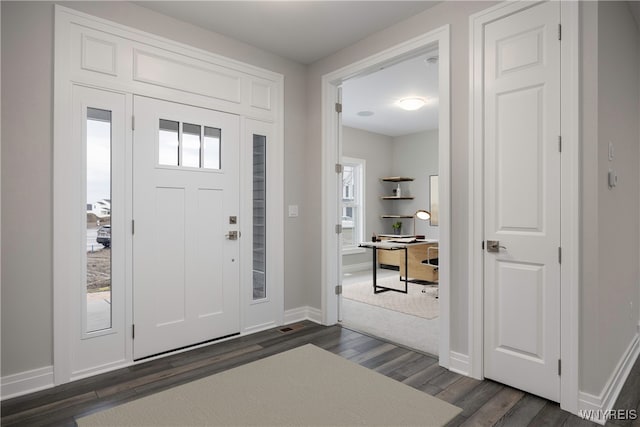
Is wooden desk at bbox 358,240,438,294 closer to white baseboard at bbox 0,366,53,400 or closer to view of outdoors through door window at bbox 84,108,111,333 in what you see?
view of outdoors through door window at bbox 84,108,111,333

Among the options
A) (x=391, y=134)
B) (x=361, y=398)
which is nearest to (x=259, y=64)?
(x=361, y=398)

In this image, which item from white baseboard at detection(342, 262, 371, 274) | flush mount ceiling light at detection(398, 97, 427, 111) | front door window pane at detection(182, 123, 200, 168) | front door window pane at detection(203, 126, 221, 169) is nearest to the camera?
front door window pane at detection(182, 123, 200, 168)

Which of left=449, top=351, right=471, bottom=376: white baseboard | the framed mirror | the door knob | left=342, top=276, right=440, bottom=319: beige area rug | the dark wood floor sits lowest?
the dark wood floor

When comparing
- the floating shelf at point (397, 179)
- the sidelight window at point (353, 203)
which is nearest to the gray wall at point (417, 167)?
the floating shelf at point (397, 179)

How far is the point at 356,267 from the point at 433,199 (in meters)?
2.06

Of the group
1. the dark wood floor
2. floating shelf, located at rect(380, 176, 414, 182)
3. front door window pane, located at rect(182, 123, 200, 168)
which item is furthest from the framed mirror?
front door window pane, located at rect(182, 123, 200, 168)

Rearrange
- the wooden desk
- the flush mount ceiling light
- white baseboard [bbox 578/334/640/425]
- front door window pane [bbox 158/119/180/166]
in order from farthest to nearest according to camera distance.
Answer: the wooden desk → the flush mount ceiling light → front door window pane [bbox 158/119/180/166] → white baseboard [bbox 578/334/640/425]

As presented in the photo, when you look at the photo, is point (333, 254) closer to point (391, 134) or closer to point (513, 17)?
point (513, 17)

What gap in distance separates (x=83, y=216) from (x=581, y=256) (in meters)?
3.24

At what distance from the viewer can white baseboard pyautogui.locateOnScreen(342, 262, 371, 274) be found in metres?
7.10

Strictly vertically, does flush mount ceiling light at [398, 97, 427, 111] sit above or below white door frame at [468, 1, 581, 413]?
above

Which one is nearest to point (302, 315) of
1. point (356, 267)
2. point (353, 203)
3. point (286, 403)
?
point (286, 403)

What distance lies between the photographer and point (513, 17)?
Answer: 93.7 inches

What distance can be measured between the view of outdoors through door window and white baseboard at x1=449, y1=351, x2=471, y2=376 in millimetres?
2564
